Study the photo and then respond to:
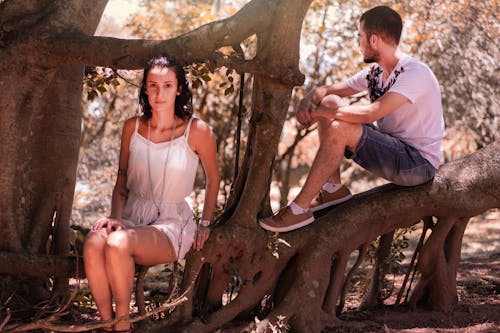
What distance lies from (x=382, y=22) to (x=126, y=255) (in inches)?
90.1

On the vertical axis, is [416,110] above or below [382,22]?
below

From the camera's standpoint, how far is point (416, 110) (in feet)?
17.9

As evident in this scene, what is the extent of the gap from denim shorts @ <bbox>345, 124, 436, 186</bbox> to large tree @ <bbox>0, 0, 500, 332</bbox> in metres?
0.19

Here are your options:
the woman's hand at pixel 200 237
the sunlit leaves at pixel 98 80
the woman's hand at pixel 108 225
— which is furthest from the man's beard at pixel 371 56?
the woman's hand at pixel 108 225

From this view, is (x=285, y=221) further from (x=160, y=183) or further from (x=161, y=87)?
(x=161, y=87)

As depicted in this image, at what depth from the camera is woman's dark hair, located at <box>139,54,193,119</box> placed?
489 centimetres

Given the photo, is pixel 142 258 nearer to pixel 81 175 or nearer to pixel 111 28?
pixel 81 175

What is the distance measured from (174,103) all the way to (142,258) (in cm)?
101

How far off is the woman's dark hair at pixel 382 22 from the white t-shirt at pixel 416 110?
8.2 inches

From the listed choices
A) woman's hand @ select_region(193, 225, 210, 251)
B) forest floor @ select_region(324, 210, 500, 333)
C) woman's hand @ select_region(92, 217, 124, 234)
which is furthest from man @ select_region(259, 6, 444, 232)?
woman's hand @ select_region(92, 217, 124, 234)

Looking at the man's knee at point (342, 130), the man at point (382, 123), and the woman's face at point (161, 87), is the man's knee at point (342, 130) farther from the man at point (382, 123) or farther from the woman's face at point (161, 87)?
the woman's face at point (161, 87)

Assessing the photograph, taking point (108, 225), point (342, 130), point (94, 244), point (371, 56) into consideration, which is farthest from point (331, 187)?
point (94, 244)

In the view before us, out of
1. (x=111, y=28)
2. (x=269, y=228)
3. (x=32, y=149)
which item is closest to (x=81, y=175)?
(x=111, y=28)

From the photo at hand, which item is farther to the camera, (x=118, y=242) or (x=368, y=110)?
(x=368, y=110)
